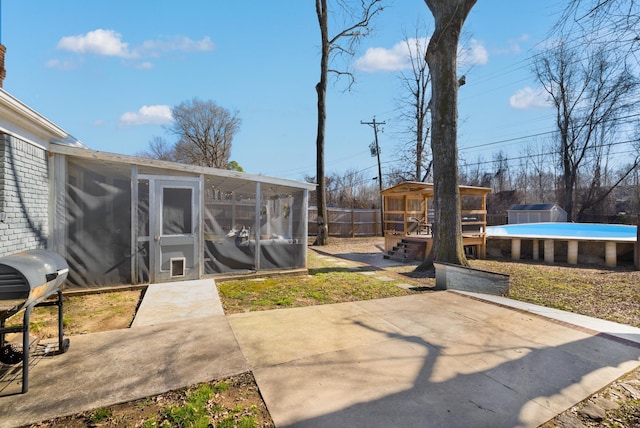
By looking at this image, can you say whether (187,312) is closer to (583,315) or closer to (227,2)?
(583,315)

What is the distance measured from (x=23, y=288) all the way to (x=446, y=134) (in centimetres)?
805

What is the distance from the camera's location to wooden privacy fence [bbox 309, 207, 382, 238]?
1795cm

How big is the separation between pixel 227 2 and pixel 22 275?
32.6ft

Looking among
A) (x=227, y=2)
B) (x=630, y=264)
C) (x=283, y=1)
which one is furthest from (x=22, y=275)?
(x=630, y=264)

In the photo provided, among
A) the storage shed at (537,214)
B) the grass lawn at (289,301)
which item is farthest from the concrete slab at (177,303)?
the storage shed at (537,214)

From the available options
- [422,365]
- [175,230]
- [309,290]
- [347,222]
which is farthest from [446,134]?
[347,222]

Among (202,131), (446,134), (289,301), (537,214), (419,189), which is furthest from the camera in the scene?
(202,131)

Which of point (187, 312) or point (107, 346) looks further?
point (187, 312)

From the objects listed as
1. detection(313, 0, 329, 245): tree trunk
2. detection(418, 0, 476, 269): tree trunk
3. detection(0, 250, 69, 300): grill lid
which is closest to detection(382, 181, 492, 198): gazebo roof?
detection(418, 0, 476, 269): tree trunk

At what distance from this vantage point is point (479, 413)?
6.95ft

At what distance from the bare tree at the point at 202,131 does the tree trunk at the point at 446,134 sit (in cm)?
2746

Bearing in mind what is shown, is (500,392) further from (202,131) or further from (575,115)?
(202,131)

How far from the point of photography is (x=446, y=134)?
7.66 meters

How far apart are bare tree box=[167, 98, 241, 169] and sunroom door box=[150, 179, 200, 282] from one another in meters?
27.0
